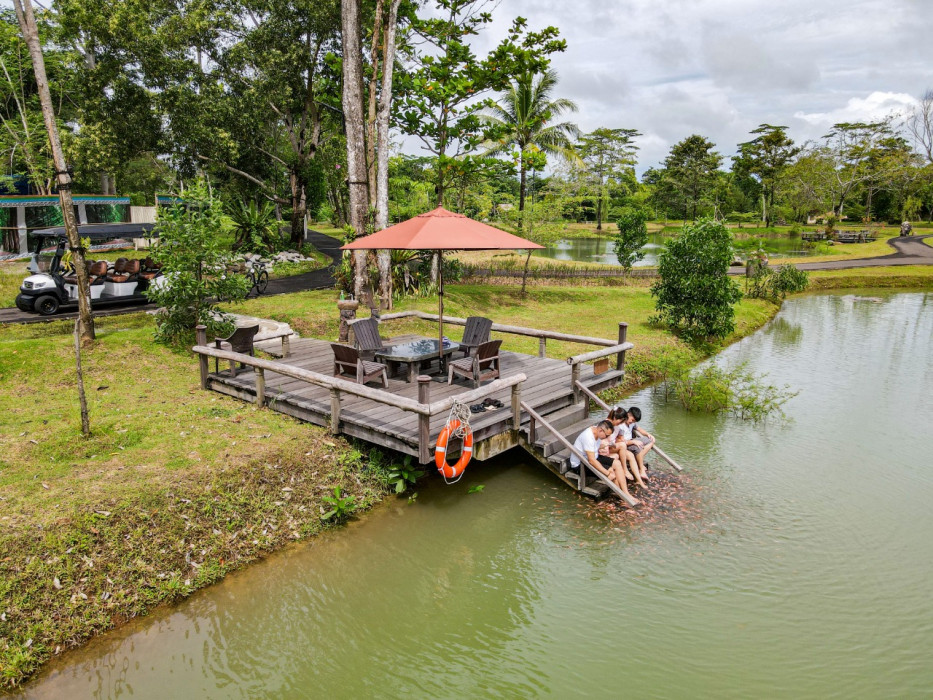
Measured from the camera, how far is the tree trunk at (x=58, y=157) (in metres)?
10.7

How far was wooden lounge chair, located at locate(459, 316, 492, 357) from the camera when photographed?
1122cm

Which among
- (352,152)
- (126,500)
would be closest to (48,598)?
(126,500)

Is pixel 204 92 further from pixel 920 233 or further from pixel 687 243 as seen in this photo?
pixel 920 233

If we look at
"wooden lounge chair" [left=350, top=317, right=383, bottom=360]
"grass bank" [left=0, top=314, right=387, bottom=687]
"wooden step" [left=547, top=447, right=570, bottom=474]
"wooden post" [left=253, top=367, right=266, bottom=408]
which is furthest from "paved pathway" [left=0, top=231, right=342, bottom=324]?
"wooden step" [left=547, top=447, right=570, bottom=474]

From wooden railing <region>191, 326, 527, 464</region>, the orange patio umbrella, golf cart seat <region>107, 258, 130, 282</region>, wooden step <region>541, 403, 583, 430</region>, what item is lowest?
wooden step <region>541, 403, 583, 430</region>

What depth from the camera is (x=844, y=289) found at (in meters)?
31.9

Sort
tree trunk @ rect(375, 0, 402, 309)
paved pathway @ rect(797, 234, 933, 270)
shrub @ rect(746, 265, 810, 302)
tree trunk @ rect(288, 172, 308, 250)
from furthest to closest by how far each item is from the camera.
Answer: paved pathway @ rect(797, 234, 933, 270) < tree trunk @ rect(288, 172, 308, 250) < shrub @ rect(746, 265, 810, 302) < tree trunk @ rect(375, 0, 402, 309)

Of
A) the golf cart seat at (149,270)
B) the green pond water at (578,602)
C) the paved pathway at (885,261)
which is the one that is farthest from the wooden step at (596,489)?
the paved pathway at (885,261)

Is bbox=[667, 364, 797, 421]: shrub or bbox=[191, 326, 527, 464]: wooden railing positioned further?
bbox=[667, 364, 797, 421]: shrub

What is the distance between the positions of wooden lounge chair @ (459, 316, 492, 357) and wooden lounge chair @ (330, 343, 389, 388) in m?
1.83

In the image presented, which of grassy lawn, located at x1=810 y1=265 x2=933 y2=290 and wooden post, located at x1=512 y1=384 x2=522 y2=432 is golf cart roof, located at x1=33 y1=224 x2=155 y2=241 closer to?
wooden post, located at x1=512 y1=384 x2=522 y2=432

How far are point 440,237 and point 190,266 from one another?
6.27 meters

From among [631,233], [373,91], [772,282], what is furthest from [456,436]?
[772,282]

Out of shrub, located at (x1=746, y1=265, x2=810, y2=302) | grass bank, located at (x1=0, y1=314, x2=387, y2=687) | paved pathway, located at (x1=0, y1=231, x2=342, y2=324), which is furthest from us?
shrub, located at (x1=746, y1=265, x2=810, y2=302)
